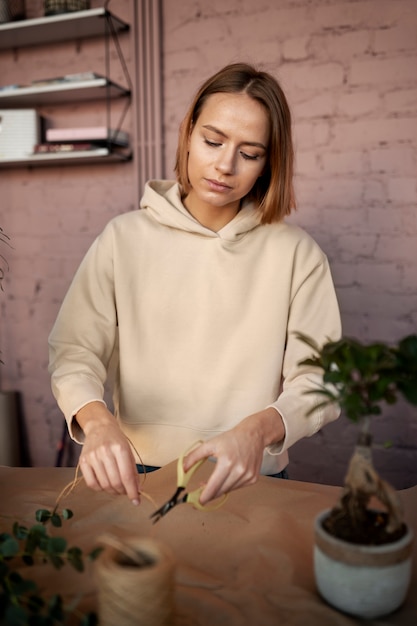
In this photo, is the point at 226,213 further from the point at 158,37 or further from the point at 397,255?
the point at 158,37

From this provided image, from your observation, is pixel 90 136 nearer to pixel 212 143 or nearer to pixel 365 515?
pixel 212 143

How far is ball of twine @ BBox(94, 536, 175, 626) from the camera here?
22.9 inches

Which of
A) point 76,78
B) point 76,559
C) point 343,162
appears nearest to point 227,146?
point 343,162

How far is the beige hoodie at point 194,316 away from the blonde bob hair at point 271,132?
8 cm

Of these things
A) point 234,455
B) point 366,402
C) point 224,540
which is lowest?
point 224,540

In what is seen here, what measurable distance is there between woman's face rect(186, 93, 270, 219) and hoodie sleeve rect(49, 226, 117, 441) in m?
0.30

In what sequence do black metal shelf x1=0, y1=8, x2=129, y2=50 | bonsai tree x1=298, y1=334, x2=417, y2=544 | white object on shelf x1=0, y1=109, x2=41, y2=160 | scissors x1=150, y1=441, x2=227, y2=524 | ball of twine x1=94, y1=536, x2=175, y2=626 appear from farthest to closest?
white object on shelf x1=0, y1=109, x2=41, y2=160 → black metal shelf x1=0, y1=8, x2=129, y2=50 → scissors x1=150, y1=441, x2=227, y2=524 → bonsai tree x1=298, y1=334, x2=417, y2=544 → ball of twine x1=94, y1=536, x2=175, y2=626

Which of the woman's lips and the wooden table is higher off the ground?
the woman's lips

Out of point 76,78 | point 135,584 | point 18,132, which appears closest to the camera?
point 135,584

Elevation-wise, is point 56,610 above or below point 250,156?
below

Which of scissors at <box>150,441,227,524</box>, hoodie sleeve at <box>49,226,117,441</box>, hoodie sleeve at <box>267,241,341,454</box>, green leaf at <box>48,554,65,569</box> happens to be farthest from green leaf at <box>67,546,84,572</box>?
hoodie sleeve at <box>267,241,341,454</box>

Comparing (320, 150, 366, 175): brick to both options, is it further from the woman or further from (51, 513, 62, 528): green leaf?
(51, 513, 62, 528): green leaf

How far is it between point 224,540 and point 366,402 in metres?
0.35

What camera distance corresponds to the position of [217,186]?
1.35 metres
